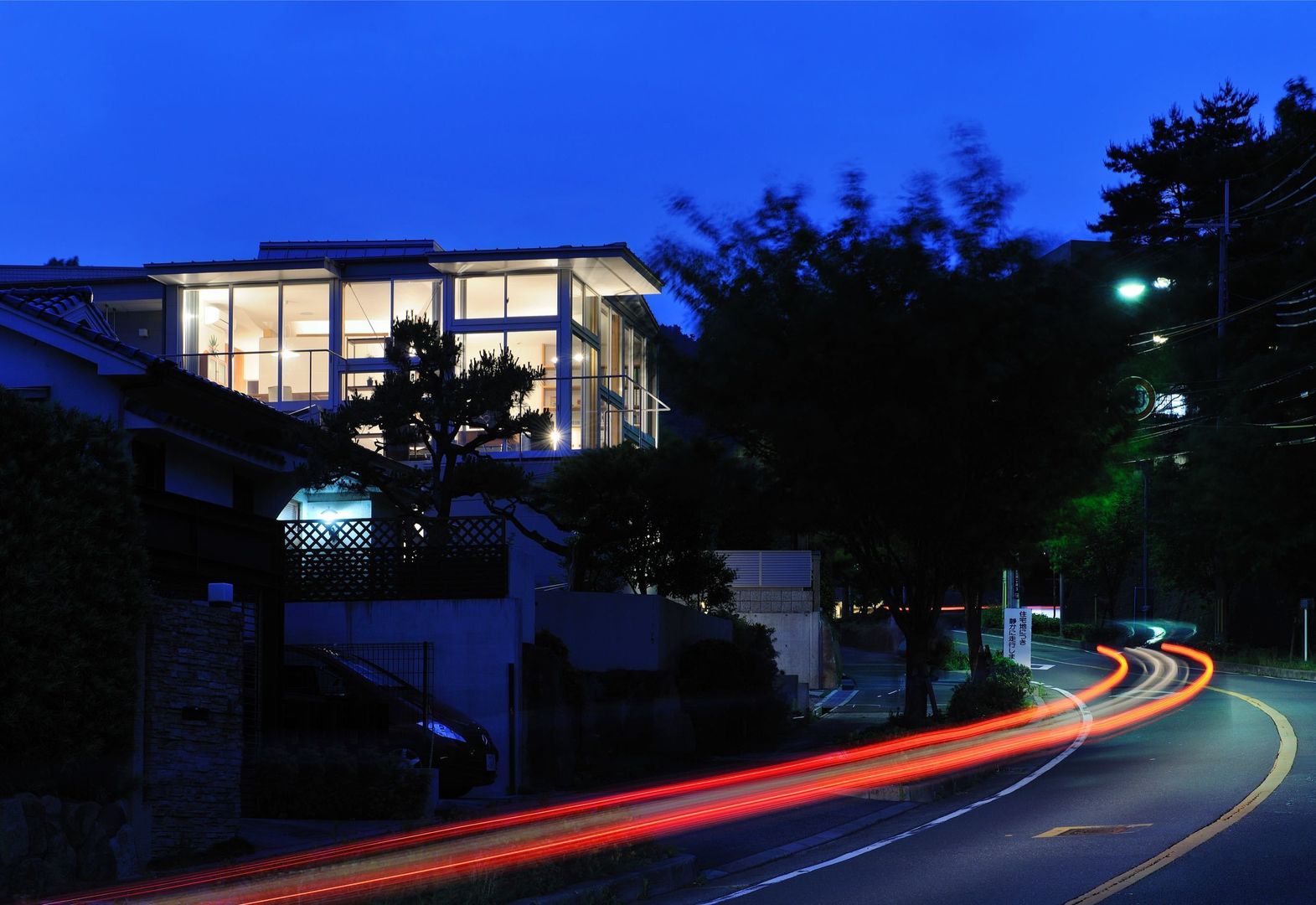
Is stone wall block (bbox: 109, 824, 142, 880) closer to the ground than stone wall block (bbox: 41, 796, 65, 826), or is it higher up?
closer to the ground

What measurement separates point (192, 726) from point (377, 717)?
5172 mm

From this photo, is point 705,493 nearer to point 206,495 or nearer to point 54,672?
point 206,495

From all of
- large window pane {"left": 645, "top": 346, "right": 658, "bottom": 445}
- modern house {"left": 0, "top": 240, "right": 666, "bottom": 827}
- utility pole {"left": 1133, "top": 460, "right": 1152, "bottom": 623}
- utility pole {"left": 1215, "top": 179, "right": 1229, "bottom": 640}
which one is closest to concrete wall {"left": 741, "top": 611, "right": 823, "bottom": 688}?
large window pane {"left": 645, "top": 346, "right": 658, "bottom": 445}

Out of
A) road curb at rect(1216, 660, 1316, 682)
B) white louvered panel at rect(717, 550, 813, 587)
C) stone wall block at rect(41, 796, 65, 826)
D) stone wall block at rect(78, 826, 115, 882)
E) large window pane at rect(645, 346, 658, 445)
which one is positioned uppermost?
large window pane at rect(645, 346, 658, 445)

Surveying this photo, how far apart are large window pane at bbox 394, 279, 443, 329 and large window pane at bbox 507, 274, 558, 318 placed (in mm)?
1996

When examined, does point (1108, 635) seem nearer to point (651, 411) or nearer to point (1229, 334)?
point (1229, 334)

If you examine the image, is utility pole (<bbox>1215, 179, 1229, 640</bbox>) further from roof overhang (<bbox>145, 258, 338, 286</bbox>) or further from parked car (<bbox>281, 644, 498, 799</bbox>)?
parked car (<bbox>281, 644, 498, 799</bbox>)

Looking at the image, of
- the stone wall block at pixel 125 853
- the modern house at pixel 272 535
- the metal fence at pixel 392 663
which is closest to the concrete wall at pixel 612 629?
the modern house at pixel 272 535

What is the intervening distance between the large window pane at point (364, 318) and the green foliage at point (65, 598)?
31.4 meters

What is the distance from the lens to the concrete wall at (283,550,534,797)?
19.9m

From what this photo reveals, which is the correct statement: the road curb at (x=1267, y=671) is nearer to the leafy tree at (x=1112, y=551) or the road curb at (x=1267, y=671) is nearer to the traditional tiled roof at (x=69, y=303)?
the leafy tree at (x=1112, y=551)

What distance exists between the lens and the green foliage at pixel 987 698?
26984 millimetres

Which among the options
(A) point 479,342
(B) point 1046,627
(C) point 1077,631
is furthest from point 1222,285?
(A) point 479,342

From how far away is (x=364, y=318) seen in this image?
4344 cm
